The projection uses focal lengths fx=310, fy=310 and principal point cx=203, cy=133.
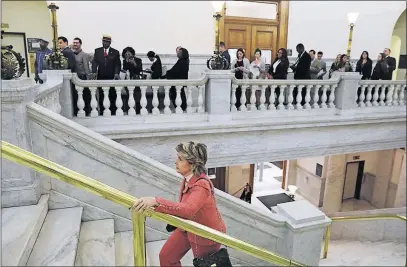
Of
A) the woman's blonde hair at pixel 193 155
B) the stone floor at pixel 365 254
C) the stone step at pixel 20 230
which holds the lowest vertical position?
the stone floor at pixel 365 254

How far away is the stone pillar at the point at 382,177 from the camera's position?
12.1 metres

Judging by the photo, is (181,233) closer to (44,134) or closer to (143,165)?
(143,165)

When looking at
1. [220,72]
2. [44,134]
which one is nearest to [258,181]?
[220,72]

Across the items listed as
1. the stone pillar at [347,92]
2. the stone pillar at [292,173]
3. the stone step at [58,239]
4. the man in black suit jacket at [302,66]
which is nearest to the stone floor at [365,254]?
the stone pillar at [347,92]

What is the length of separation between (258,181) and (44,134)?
1288 cm

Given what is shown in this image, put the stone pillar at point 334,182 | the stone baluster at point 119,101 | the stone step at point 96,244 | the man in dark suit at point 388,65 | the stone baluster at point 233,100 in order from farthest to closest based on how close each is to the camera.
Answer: the stone pillar at point 334,182 < the man in dark suit at point 388,65 < the stone baluster at point 233,100 < the stone baluster at point 119,101 < the stone step at point 96,244

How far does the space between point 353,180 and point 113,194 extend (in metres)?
13.6

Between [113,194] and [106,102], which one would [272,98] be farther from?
[113,194]

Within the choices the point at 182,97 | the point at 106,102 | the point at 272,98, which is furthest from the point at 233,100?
the point at 106,102

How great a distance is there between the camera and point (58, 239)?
3002 mm

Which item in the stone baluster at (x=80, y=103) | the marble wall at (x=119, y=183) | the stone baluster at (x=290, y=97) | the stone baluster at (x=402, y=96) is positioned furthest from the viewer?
the stone baluster at (x=402, y=96)

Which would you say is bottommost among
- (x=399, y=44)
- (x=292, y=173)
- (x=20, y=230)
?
(x=292, y=173)

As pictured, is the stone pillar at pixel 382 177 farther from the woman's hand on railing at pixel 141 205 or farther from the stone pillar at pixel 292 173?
the woman's hand on railing at pixel 141 205

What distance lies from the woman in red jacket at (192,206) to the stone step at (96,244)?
2.14ft
